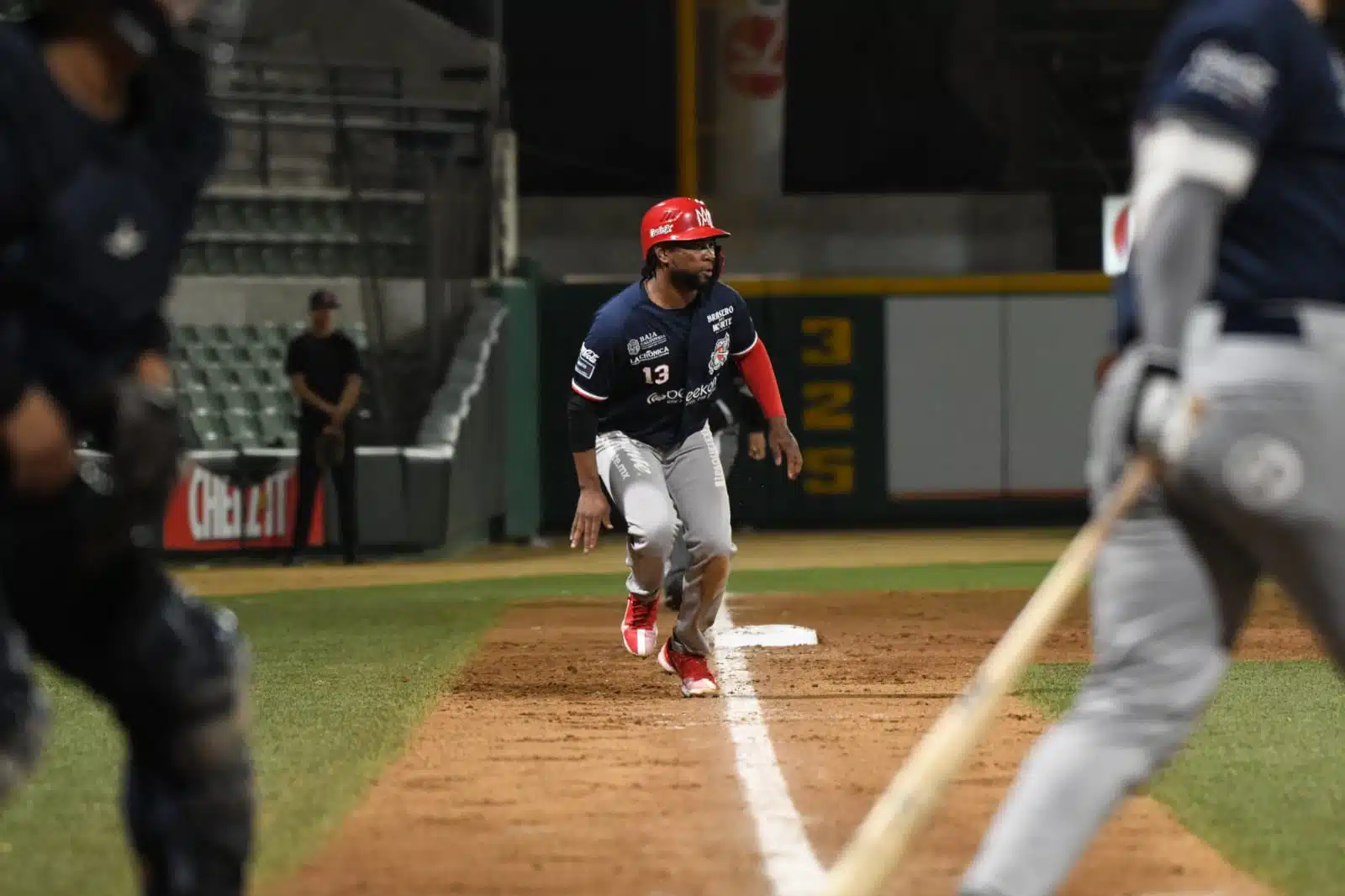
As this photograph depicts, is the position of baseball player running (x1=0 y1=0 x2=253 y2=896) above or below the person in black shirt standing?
above

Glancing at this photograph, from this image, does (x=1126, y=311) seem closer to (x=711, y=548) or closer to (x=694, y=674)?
(x=711, y=548)

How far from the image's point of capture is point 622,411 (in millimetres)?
8555

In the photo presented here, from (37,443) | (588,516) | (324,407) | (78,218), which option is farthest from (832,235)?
(37,443)

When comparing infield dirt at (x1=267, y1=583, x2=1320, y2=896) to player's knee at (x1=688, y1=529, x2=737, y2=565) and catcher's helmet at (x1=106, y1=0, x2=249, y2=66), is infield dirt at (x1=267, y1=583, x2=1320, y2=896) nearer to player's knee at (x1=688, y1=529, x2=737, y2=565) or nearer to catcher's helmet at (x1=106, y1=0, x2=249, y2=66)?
player's knee at (x1=688, y1=529, x2=737, y2=565)

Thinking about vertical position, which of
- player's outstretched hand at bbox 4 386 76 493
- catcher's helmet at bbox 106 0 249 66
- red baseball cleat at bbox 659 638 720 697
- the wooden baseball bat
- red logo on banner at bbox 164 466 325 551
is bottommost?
red logo on banner at bbox 164 466 325 551

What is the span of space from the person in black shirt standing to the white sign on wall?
832 centimetres

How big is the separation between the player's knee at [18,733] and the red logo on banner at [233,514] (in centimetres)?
1342

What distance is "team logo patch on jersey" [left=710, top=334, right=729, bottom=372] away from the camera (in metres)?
8.53

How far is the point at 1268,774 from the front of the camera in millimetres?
5980

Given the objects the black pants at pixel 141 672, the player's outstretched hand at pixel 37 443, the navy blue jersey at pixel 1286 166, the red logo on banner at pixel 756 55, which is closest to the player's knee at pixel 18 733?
the black pants at pixel 141 672

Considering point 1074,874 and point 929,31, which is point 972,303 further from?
point 1074,874

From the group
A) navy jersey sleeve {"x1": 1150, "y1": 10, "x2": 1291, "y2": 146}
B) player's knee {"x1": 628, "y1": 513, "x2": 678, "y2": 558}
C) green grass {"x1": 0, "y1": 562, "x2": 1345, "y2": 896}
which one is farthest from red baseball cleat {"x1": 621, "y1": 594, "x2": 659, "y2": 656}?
navy jersey sleeve {"x1": 1150, "y1": 10, "x2": 1291, "y2": 146}

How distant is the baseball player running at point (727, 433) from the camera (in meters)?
10.9

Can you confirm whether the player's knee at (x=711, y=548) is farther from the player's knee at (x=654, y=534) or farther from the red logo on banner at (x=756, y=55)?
the red logo on banner at (x=756, y=55)
